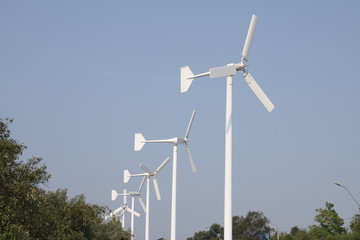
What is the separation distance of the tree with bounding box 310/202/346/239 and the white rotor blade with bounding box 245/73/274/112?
13082 centimetres

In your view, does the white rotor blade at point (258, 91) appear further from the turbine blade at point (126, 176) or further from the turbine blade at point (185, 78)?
the turbine blade at point (126, 176)

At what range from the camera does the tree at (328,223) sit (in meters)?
163

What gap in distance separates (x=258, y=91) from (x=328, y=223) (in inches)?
5288

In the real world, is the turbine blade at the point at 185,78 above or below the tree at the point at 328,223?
below

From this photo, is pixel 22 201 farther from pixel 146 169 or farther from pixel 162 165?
pixel 146 169

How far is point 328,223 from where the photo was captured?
541 ft

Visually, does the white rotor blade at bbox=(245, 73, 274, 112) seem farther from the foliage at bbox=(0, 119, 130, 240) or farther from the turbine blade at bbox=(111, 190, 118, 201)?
the turbine blade at bbox=(111, 190, 118, 201)

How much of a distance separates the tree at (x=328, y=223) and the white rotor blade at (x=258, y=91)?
131m

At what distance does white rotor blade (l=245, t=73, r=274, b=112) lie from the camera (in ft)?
131

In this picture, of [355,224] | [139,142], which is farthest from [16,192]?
[355,224]

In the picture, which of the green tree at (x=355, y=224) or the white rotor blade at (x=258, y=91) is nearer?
the white rotor blade at (x=258, y=91)

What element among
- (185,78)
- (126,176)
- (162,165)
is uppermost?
(126,176)

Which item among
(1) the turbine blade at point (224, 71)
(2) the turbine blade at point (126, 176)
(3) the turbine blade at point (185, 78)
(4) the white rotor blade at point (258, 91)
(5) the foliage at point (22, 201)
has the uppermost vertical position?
(2) the turbine blade at point (126, 176)

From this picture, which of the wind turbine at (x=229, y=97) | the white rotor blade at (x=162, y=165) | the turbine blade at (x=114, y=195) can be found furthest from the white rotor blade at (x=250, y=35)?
the turbine blade at (x=114, y=195)
